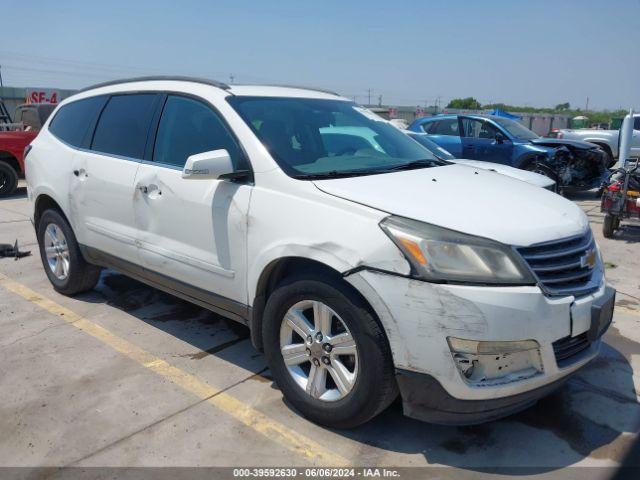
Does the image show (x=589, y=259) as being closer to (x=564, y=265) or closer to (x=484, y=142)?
(x=564, y=265)

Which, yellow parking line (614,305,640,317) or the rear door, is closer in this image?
the rear door

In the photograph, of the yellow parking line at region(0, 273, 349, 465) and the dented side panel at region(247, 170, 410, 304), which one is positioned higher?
the dented side panel at region(247, 170, 410, 304)

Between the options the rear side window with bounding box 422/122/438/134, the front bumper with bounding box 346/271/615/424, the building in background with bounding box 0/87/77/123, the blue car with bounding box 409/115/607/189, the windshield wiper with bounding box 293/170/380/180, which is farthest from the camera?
the building in background with bounding box 0/87/77/123

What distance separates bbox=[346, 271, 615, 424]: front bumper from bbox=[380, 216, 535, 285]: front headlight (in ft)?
0.16

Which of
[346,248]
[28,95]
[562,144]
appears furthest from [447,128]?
[28,95]

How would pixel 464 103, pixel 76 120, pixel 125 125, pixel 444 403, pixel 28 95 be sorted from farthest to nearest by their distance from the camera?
pixel 464 103, pixel 28 95, pixel 76 120, pixel 125 125, pixel 444 403

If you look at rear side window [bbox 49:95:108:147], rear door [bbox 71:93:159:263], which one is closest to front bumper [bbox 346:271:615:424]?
rear door [bbox 71:93:159:263]

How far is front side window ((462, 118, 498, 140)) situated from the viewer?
11.3 metres

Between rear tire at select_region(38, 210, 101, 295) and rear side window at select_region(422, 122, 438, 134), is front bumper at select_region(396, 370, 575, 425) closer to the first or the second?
rear tire at select_region(38, 210, 101, 295)

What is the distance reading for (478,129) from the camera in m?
11.5

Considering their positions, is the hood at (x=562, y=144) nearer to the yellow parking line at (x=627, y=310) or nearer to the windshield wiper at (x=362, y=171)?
the yellow parking line at (x=627, y=310)

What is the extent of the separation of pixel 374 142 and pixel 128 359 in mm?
2227

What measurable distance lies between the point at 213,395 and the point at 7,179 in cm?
996

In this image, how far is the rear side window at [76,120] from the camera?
177 inches
